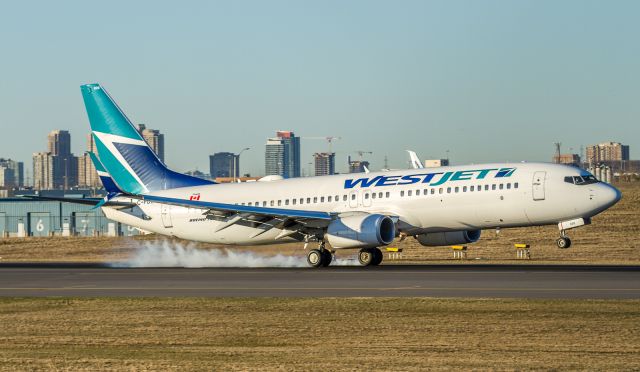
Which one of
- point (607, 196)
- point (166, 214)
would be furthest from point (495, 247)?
point (607, 196)

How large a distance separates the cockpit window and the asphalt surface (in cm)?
372

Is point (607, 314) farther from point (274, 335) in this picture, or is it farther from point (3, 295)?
point (3, 295)

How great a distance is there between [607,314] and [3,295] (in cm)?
1977

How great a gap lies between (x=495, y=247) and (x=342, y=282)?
3161 cm

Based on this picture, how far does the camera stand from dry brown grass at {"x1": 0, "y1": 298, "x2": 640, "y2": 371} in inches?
793

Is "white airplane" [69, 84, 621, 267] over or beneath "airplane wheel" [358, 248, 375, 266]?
over

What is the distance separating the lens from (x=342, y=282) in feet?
125

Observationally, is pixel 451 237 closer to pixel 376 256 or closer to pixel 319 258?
pixel 376 256

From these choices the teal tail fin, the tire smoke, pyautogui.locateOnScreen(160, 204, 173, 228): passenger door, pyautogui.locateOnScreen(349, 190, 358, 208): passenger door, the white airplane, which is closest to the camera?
the white airplane

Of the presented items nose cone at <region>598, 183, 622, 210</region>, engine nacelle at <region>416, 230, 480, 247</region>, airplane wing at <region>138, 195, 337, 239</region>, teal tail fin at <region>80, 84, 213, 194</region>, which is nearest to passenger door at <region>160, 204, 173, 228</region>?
teal tail fin at <region>80, 84, 213, 194</region>

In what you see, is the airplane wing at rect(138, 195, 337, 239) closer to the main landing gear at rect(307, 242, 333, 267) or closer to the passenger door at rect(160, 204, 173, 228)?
the main landing gear at rect(307, 242, 333, 267)

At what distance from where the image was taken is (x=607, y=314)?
87.2 ft

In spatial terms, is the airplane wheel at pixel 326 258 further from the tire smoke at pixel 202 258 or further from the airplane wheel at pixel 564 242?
the airplane wheel at pixel 564 242

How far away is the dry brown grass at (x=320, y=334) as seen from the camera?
20.1m
